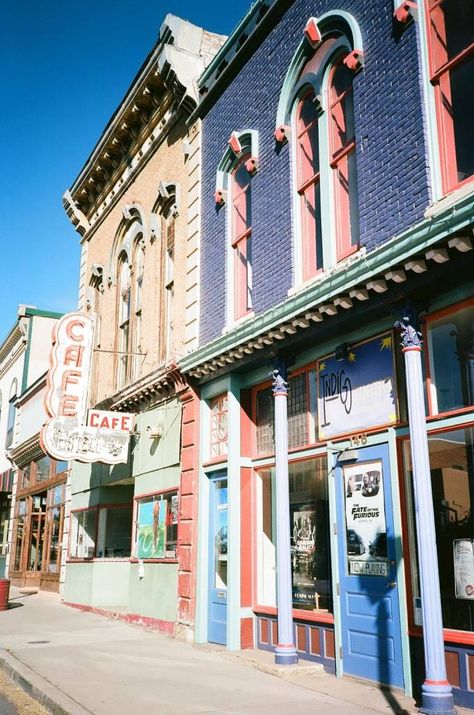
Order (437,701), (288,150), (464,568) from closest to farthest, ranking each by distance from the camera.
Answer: (437,701), (464,568), (288,150)

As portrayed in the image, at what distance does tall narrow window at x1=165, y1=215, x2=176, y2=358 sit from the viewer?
602 inches

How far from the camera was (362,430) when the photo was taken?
903 cm

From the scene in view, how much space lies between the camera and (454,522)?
759cm

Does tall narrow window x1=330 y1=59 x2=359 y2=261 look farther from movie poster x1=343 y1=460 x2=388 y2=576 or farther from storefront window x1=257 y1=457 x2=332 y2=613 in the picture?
storefront window x1=257 y1=457 x2=332 y2=613

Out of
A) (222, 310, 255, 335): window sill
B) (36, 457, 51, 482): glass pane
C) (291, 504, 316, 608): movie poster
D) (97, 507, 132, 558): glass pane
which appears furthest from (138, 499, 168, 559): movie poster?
(36, 457, 51, 482): glass pane

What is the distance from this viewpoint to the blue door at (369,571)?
8.12m

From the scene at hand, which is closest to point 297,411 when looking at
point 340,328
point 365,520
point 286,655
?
point 340,328

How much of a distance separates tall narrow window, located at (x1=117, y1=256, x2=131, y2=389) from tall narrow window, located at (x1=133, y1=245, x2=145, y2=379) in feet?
1.88

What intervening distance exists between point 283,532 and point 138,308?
29.0 feet

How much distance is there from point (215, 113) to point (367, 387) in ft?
23.9

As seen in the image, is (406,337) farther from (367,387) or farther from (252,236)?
(252,236)

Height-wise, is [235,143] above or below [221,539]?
above

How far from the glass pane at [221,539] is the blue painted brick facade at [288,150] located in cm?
283

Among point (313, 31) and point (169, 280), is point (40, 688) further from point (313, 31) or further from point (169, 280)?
point (313, 31)
